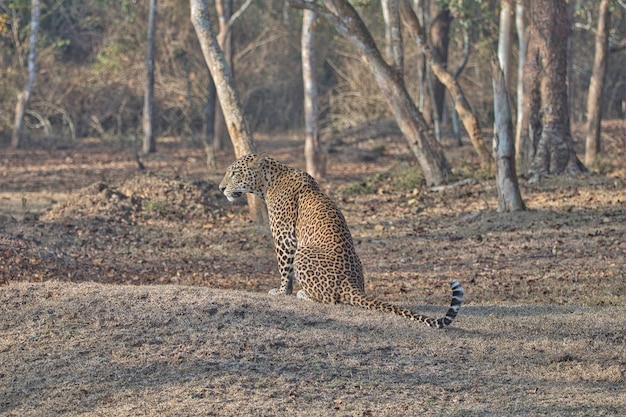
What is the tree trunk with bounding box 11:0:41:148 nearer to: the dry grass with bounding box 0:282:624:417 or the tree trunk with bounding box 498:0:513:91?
the tree trunk with bounding box 498:0:513:91

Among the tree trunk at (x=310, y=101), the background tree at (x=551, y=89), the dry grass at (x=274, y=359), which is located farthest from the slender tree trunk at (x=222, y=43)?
the dry grass at (x=274, y=359)

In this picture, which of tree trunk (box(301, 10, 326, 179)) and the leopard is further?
tree trunk (box(301, 10, 326, 179))

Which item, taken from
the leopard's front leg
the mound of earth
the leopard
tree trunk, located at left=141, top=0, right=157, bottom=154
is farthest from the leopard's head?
tree trunk, located at left=141, top=0, right=157, bottom=154

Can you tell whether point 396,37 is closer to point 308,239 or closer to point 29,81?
point 308,239

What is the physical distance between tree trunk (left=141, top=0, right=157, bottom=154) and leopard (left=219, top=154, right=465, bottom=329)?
17644 mm

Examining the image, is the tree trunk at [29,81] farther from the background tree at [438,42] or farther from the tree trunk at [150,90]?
the background tree at [438,42]

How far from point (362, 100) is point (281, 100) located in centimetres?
436

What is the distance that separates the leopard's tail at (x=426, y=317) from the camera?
292 inches

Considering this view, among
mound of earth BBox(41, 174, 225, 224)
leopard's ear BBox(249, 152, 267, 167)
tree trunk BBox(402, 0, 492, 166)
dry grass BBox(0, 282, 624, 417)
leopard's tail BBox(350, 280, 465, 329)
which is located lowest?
dry grass BBox(0, 282, 624, 417)

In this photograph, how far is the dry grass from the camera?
6340mm

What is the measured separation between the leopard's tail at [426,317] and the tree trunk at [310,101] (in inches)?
478

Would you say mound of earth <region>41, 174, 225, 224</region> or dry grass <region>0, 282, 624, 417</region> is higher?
mound of earth <region>41, 174, 225, 224</region>

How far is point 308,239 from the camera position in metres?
9.19

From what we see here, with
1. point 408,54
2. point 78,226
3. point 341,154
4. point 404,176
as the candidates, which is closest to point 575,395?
point 78,226
